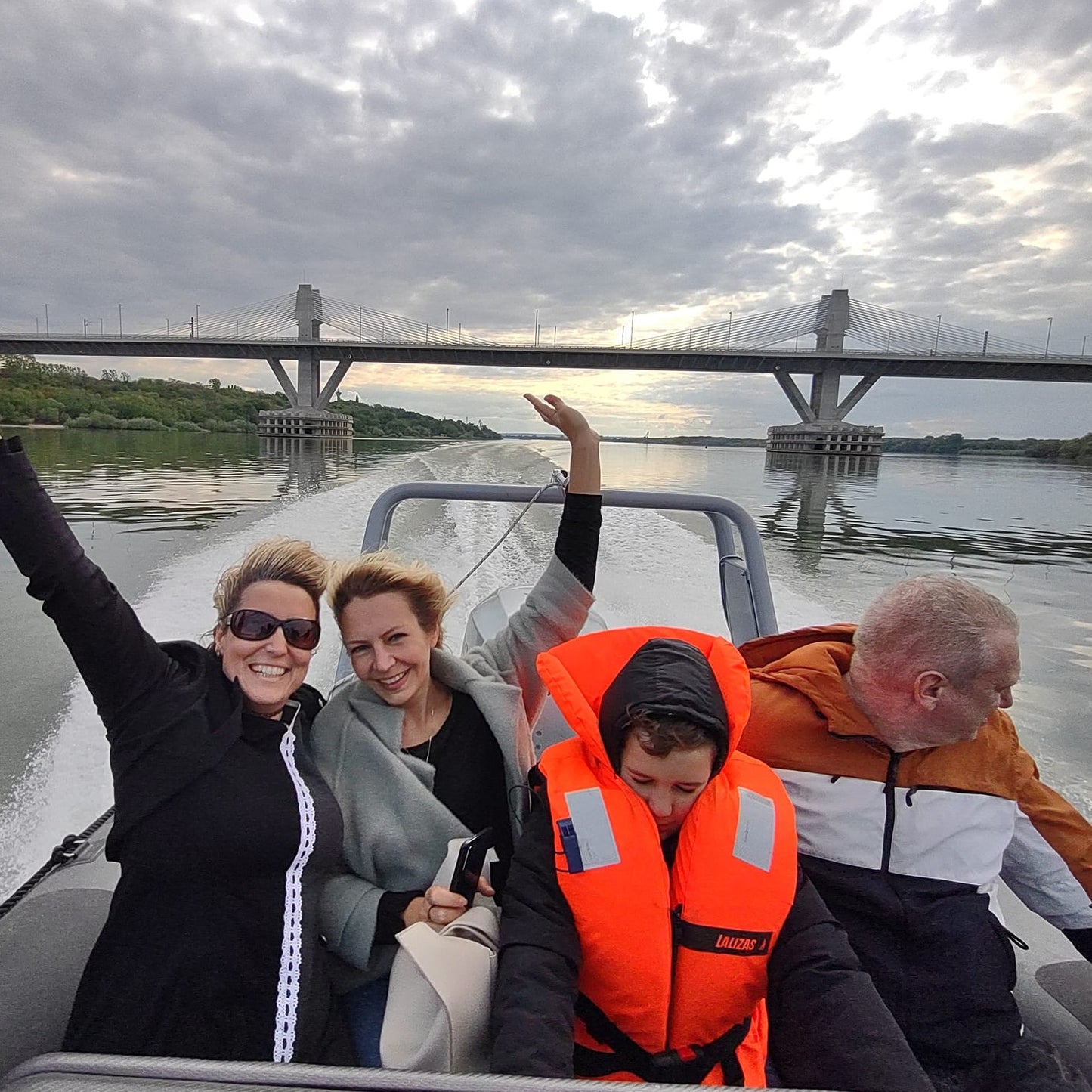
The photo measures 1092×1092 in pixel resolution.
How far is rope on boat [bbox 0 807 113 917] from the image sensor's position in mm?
1259

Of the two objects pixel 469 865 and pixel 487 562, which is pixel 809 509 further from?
pixel 469 865

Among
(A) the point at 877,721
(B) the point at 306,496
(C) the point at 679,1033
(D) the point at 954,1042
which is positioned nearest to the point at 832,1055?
(C) the point at 679,1033

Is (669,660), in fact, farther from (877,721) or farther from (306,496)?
(306,496)

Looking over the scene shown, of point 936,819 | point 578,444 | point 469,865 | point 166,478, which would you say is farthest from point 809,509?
point 469,865

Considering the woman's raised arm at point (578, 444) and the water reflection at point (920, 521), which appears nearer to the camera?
the woman's raised arm at point (578, 444)

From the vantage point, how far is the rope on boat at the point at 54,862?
1259 millimetres

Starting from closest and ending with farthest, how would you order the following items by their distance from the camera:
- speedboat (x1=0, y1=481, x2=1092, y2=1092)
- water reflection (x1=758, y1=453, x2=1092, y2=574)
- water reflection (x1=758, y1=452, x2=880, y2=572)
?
speedboat (x1=0, y1=481, x2=1092, y2=1092) < water reflection (x1=758, y1=453, x2=1092, y2=574) < water reflection (x1=758, y1=452, x2=880, y2=572)

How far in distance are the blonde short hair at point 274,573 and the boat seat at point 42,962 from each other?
542 millimetres

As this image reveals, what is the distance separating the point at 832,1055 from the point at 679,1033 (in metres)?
0.19

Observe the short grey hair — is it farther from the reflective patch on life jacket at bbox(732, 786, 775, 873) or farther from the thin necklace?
the thin necklace

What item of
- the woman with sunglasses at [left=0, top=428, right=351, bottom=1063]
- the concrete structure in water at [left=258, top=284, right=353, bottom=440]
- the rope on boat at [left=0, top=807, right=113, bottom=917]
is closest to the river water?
the rope on boat at [left=0, top=807, right=113, bottom=917]

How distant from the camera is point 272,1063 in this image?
0.52m

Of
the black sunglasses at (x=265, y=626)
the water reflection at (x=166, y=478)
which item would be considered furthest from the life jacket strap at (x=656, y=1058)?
the water reflection at (x=166, y=478)

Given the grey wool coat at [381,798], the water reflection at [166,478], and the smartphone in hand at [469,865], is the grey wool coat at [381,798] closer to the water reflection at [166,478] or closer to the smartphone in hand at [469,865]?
the smartphone in hand at [469,865]
